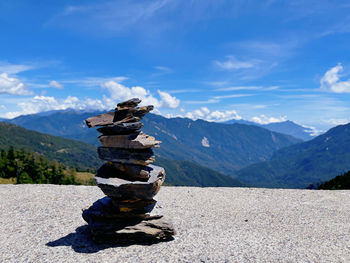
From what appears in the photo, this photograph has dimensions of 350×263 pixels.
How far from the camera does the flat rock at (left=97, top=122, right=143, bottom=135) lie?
1598cm

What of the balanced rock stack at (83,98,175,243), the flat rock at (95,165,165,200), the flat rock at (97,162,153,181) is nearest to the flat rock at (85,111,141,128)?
the balanced rock stack at (83,98,175,243)

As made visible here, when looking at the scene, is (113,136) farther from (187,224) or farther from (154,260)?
(187,224)

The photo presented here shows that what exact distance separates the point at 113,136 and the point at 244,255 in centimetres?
1055

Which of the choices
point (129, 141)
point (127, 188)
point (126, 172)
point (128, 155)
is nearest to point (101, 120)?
point (129, 141)

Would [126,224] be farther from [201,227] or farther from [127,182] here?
[201,227]

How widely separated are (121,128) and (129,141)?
0.95 m

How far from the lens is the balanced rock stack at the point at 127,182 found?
15836 mm

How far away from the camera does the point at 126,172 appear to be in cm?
1652

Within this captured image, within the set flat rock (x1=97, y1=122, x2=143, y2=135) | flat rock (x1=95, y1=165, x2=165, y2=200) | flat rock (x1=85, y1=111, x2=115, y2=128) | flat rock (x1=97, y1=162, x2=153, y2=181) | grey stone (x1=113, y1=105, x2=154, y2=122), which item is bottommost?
flat rock (x1=95, y1=165, x2=165, y2=200)

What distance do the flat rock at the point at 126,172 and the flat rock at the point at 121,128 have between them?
2.09 metres

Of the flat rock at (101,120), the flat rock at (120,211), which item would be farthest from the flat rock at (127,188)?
the flat rock at (101,120)

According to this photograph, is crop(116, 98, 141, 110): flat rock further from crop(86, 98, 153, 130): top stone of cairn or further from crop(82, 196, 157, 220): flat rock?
crop(82, 196, 157, 220): flat rock

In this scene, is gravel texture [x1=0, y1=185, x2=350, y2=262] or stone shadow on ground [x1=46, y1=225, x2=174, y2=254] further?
stone shadow on ground [x1=46, y1=225, x2=174, y2=254]

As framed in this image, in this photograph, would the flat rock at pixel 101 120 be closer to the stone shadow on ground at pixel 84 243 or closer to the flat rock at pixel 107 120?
the flat rock at pixel 107 120
